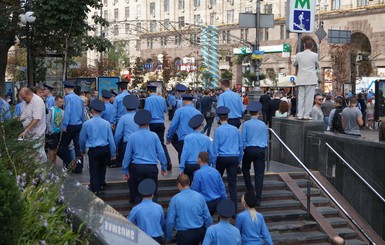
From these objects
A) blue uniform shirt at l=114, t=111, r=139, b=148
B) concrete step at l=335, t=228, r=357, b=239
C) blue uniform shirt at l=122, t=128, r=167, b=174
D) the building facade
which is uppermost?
the building facade

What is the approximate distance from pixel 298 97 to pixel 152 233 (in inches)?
283

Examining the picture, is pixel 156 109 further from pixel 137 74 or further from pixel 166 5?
pixel 166 5

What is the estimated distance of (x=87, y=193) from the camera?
7.10m

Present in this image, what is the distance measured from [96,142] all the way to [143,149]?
1254 mm

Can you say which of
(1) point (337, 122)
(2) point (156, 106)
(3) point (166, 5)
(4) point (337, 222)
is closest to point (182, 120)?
(2) point (156, 106)

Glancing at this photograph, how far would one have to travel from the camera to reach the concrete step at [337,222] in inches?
465

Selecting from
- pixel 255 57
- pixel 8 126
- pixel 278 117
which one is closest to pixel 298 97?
pixel 278 117

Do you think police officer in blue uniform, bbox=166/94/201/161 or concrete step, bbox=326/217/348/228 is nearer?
concrete step, bbox=326/217/348/228

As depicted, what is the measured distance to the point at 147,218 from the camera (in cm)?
818

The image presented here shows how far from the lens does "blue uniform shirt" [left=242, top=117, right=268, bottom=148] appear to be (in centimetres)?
1135

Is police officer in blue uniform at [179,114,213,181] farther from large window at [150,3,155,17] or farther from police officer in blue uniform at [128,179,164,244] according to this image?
large window at [150,3,155,17]

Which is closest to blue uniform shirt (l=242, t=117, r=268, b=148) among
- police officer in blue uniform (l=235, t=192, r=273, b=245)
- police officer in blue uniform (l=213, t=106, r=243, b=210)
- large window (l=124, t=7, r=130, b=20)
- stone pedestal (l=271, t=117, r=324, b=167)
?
police officer in blue uniform (l=213, t=106, r=243, b=210)

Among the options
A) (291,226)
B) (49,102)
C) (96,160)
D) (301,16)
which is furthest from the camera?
(301,16)

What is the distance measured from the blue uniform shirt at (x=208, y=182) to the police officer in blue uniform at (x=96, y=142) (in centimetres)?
219
